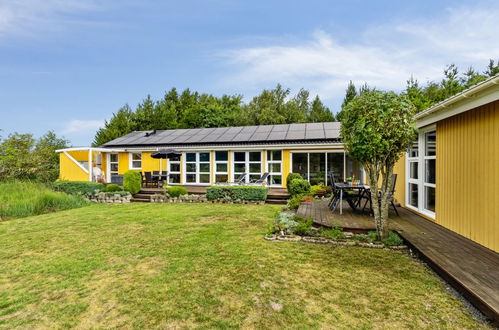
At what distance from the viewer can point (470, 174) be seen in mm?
4473

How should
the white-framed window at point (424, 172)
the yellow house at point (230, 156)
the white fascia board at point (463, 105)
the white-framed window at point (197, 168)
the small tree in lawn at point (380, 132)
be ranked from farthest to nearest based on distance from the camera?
the white-framed window at point (197, 168) < the yellow house at point (230, 156) < the white-framed window at point (424, 172) < the small tree in lawn at point (380, 132) < the white fascia board at point (463, 105)

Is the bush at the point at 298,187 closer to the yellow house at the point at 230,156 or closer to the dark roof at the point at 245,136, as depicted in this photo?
the yellow house at the point at 230,156

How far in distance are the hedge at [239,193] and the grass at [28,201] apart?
5628 millimetres

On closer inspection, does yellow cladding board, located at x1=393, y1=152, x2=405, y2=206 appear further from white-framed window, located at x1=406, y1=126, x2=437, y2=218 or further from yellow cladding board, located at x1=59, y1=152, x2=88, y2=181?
yellow cladding board, located at x1=59, y1=152, x2=88, y2=181

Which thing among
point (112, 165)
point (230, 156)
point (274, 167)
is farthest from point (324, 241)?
point (112, 165)

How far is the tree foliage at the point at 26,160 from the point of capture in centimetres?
1367

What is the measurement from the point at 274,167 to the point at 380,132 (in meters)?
8.80

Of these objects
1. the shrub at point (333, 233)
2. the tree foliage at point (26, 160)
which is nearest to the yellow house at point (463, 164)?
the shrub at point (333, 233)

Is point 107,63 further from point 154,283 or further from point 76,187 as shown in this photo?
point 154,283

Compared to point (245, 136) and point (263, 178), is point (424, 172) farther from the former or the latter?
point (245, 136)

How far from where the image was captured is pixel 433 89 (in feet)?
80.6

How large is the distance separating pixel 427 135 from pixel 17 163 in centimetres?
1913

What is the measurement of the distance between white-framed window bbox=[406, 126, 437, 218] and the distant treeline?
2260 cm

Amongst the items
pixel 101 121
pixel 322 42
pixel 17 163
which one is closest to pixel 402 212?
pixel 322 42
